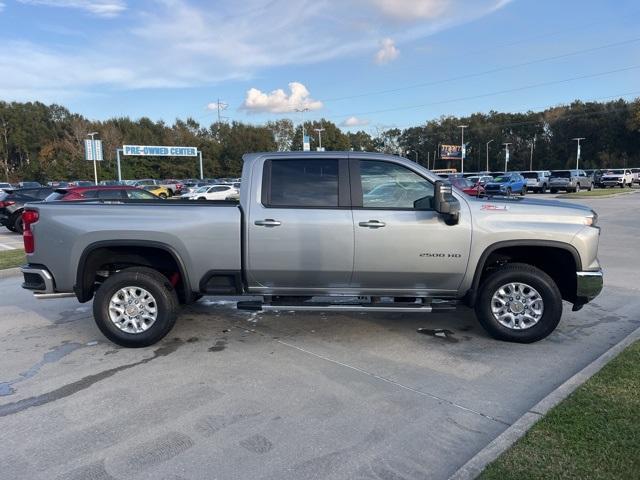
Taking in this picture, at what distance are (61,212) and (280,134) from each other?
350ft

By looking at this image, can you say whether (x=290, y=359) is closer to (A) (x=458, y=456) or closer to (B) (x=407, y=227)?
(B) (x=407, y=227)

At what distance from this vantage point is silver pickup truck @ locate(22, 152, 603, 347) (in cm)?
496

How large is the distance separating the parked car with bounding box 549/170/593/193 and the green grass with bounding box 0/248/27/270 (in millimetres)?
36453

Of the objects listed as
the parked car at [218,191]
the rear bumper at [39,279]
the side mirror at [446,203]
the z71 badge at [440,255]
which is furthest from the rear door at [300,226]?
the parked car at [218,191]

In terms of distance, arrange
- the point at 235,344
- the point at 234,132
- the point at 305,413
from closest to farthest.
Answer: the point at 305,413 → the point at 235,344 → the point at 234,132

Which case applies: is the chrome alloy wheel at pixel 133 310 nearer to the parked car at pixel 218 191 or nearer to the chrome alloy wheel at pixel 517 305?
the chrome alloy wheel at pixel 517 305

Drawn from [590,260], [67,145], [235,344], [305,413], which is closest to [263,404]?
[305,413]

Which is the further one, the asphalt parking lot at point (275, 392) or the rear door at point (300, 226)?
the rear door at point (300, 226)

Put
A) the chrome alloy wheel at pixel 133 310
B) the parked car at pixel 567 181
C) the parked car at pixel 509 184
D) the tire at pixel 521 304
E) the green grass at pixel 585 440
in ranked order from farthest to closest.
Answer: the parked car at pixel 567 181 → the parked car at pixel 509 184 → the chrome alloy wheel at pixel 133 310 → the tire at pixel 521 304 → the green grass at pixel 585 440

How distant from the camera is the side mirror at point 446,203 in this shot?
4.73 metres

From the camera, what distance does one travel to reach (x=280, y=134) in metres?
109

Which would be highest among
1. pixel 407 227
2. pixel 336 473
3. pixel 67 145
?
pixel 67 145

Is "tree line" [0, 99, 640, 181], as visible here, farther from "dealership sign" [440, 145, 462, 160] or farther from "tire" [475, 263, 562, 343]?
"tire" [475, 263, 562, 343]

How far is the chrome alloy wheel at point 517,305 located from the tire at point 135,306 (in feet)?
11.1
